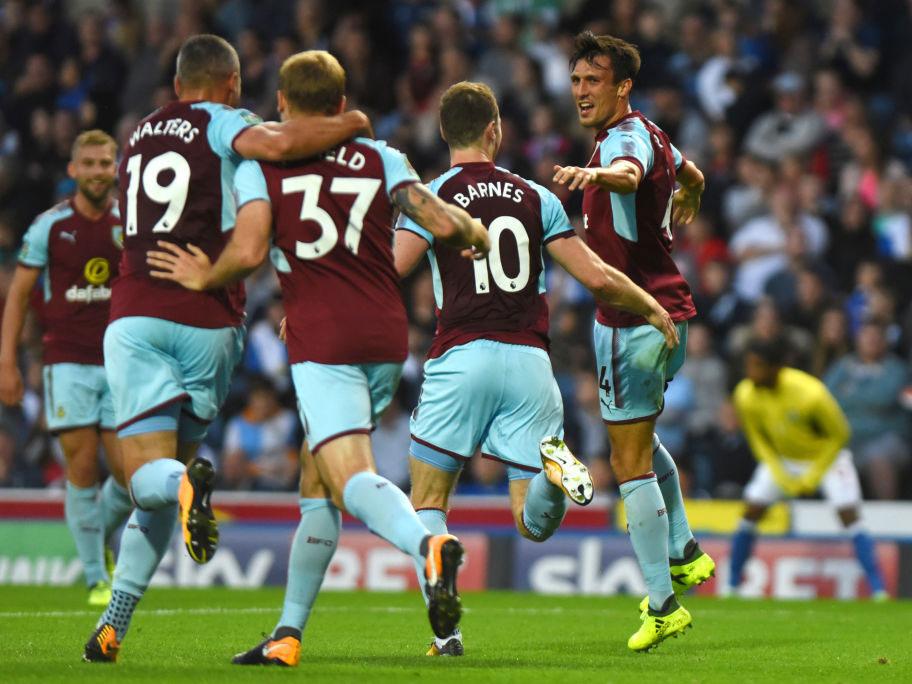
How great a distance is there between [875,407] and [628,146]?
25.9 feet

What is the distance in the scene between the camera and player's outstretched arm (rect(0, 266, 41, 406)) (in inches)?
416

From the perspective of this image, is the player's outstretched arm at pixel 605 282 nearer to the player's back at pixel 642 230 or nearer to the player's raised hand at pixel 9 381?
the player's back at pixel 642 230

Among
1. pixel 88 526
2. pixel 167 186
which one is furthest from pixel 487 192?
pixel 88 526

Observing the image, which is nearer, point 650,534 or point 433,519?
point 433,519

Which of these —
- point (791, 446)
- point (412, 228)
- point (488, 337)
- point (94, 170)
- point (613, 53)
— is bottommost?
point (791, 446)

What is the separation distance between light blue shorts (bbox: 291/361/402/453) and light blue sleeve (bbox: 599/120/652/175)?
1.68m

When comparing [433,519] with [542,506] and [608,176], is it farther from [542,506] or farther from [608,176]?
[608,176]

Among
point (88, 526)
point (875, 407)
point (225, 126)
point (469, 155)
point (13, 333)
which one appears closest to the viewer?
point (225, 126)

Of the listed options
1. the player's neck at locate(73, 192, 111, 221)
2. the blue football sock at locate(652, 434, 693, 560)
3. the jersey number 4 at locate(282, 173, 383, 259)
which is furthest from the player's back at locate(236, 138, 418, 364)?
the player's neck at locate(73, 192, 111, 221)

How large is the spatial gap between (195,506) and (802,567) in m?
8.74

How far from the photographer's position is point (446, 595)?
238 inches

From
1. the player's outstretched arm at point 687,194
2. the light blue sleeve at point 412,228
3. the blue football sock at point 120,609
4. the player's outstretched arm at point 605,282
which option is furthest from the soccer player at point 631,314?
the blue football sock at point 120,609

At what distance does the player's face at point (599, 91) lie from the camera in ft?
26.8

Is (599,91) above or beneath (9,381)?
above
